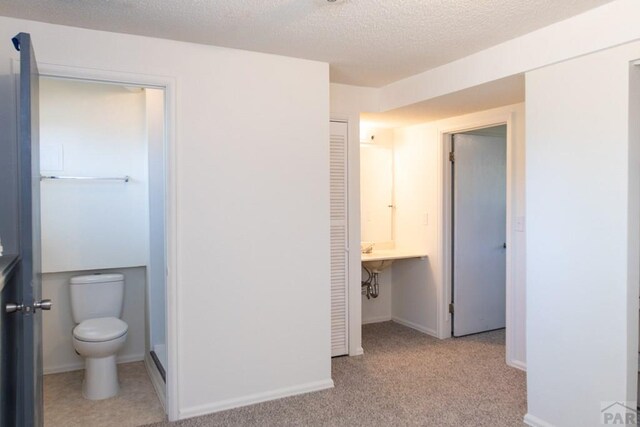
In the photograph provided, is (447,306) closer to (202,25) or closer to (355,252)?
(355,252)

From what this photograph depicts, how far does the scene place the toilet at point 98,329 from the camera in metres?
3.13

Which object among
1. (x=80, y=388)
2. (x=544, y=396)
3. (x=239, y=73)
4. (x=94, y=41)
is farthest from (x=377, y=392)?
(x=94, y=41)

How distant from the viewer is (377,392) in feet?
10.4

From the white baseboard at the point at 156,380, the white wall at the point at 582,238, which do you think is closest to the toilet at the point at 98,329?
the white baseboard at the point at 156,380

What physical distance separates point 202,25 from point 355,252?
7.13 ft

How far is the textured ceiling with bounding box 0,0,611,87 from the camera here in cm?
229

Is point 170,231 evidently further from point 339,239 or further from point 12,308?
point 339,239

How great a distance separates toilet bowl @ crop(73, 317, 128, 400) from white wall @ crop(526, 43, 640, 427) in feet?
8.62

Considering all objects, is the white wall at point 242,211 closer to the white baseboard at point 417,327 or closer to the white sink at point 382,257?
the white sink at point 382,257

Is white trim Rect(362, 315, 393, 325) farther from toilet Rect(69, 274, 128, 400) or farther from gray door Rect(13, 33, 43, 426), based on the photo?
gray door Rect(13, 33, 43, 426)

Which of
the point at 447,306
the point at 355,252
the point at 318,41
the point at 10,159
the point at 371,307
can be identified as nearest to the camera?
the point at 10,159

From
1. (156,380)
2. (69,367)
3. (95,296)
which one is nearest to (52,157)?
(95,296)

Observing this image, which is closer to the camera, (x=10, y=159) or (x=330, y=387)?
(x=10, y=159)

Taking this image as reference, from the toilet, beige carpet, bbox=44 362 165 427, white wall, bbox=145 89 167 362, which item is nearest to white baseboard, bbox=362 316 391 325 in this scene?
white wall, bbox=145 89 167 362
